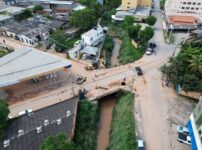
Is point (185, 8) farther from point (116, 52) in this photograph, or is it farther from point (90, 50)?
point (90, 50)

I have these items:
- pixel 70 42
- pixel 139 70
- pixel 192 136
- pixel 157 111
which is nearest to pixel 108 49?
pixel 70 42

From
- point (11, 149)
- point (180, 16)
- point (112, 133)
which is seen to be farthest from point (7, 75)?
point (180, 16)

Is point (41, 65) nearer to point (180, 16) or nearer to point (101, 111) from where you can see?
point (101, 111)

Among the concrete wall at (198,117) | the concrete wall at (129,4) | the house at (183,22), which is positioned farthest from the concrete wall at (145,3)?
the concrete wall at (198,117)

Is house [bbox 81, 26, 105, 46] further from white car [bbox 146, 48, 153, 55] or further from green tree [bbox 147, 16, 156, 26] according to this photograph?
A: green tree [bbox 147, 16, 156, 26]

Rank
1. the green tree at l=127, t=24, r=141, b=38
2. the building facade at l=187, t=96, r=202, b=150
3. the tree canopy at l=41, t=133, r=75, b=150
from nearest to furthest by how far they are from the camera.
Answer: the tree canopy at l=41, t=133, r=75, b=150 < the building facade at l=187, t=96, r=202, b=150 < the green tree at l=127, t=24, r=141, b=38

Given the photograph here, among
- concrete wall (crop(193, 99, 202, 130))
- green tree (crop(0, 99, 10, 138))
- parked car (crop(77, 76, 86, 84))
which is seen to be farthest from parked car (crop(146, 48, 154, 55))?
green tree (crop(0, 99, 10, 138))
